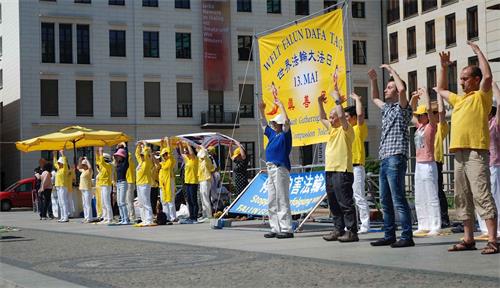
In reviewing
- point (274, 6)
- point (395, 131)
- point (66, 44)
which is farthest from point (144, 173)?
point (274, 6)

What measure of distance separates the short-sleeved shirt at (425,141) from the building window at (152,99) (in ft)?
156

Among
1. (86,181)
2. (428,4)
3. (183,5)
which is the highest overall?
(183,5)

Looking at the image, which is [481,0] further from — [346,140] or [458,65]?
[346,140]

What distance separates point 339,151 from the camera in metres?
12.5

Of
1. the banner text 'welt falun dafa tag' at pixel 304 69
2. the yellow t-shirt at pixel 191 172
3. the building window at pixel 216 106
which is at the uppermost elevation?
the building window at pixel 216 106

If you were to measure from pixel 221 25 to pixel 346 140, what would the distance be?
4913 centimetres

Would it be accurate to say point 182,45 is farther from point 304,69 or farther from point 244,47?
point 304,69

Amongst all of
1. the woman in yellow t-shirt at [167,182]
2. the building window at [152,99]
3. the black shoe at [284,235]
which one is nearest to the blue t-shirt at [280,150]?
the black shoe at [284,235]

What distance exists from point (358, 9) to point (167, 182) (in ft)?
158

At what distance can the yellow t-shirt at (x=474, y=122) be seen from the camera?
963 cm

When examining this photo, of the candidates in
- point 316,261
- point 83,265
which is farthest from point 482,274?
point 83,265

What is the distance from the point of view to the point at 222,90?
2425 inches

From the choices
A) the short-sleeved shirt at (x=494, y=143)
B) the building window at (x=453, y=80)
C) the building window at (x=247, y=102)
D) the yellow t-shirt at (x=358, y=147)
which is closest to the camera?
the short-sleeved shirt at (x=494, y=143)

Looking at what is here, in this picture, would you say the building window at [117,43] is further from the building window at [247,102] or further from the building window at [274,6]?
the building window at [274,6]
